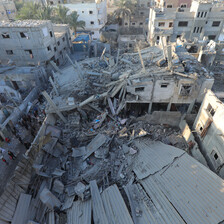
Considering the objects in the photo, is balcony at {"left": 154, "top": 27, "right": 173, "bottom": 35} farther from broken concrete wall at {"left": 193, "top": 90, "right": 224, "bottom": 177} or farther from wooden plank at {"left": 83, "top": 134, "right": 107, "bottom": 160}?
wooden plank at {"left": 83, "top": 134, "right": 107, "bottom": 160}

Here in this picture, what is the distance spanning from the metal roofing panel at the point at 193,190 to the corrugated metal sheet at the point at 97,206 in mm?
3200

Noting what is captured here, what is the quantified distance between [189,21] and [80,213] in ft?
114

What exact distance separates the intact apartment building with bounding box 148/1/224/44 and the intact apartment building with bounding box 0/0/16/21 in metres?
32.3

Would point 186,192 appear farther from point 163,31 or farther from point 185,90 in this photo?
point 163,31

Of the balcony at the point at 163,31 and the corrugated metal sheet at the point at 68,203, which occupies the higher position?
the balcony at the point at 163,31

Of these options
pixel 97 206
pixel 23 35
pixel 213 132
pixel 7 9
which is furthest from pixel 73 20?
pixel 97 206

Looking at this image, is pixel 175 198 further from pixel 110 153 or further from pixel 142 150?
pixel 110 153

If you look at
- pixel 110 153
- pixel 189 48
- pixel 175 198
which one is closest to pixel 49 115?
pixel 110 153

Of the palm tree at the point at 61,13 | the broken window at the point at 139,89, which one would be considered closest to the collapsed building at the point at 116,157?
the broken window at the point at 139,89

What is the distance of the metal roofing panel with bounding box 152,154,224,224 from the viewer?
284 inches

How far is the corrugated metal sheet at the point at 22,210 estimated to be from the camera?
26.7ft

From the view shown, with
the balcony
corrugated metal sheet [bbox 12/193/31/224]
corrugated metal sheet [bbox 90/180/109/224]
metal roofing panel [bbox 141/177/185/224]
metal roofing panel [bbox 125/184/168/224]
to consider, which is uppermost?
the balcony

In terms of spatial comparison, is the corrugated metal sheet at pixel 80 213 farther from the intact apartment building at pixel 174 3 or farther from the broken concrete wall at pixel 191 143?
the intact apartment building at pixel 174 3

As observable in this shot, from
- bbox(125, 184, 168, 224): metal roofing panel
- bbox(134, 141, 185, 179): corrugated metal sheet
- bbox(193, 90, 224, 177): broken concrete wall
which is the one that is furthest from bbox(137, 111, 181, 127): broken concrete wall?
bbox(125, 184, 168, 224): metal roofing panel
